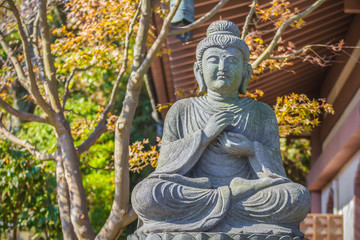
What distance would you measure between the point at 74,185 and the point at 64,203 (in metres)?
0.43

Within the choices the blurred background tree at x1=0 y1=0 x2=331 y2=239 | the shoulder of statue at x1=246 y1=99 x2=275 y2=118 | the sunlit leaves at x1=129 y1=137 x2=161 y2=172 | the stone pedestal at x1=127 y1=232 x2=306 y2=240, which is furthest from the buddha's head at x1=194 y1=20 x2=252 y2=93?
the sunlit leaves at x1=129 y1=137 x2=161 y2=172

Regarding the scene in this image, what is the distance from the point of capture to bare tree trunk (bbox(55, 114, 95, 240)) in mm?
7598

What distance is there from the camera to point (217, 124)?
5504 mm

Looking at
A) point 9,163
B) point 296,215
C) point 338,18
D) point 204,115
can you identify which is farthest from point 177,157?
point 338,18

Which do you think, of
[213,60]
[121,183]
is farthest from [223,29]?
[121,183]

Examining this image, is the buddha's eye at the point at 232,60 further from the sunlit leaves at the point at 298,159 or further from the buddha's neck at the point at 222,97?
the sunlit leaves at the point at 298,159

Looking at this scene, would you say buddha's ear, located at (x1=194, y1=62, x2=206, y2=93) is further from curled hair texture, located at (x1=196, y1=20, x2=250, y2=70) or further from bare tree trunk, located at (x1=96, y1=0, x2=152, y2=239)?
bare tree trunk, located at (x1=96, y1=0, x2=152, y2=239)

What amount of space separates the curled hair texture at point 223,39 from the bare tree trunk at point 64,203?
279 cm

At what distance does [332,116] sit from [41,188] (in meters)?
5.39

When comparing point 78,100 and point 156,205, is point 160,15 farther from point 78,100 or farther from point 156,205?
point 78,100

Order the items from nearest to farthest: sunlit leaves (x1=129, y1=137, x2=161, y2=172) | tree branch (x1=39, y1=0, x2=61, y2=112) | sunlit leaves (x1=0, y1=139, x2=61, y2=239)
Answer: tree branch (x1=39, y1=0, x2=61, y2=112) → sunlit leaves (x1=129, y1=137, x2=161, y2=172) → sunlit leaves (x1=0, y1=139, x2=61, y2=239)

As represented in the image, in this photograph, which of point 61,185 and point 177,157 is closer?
point 177,157

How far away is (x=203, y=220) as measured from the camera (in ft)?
16.5

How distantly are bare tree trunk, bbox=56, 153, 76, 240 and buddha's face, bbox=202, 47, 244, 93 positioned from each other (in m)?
2.88
